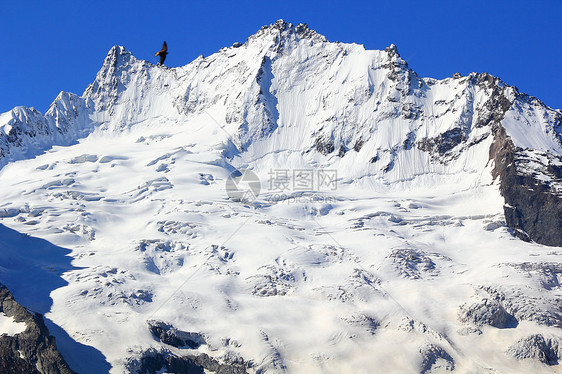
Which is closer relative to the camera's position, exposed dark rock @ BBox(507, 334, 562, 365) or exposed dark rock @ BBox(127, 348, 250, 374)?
exposed dark rock @ BBox(127, 348, 250, 374)

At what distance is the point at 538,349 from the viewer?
501ft

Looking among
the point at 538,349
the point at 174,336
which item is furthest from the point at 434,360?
the point at 174,336

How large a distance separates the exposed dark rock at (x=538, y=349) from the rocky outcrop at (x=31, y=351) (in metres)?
91.7

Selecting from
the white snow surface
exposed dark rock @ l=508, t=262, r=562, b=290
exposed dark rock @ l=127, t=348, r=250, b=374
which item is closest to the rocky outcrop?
the white snow surface

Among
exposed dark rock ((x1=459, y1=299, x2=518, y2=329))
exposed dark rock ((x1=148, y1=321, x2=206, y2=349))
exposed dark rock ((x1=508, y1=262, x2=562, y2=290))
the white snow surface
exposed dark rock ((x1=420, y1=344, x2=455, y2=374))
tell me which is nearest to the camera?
the white snow surface

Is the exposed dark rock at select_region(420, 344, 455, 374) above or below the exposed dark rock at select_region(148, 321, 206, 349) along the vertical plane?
below

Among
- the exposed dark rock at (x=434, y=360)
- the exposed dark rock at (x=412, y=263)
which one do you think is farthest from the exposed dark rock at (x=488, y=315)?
the exposed dark rock at (x=412, y=263)

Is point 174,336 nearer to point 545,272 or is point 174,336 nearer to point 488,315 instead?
point 488,315

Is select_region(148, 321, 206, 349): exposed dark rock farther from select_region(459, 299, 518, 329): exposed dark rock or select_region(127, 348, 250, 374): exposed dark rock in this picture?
select_region(459, 299, 518, 329): exposed dark rock

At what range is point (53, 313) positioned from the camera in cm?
15262

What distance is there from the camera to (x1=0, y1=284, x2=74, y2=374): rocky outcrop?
131000mm

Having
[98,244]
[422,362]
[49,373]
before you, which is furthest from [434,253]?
[49,373]

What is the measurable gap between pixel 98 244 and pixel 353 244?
228ft

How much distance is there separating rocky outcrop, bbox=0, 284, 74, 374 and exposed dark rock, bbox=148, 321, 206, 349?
2208 cm
